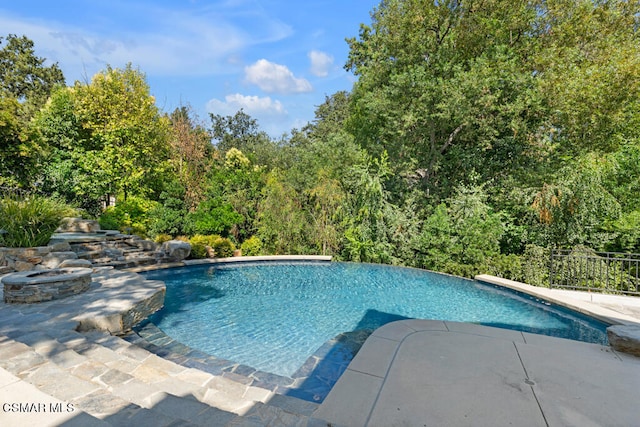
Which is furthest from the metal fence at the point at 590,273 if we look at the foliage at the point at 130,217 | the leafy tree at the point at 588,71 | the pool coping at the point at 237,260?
the foliage at the point at 130,217

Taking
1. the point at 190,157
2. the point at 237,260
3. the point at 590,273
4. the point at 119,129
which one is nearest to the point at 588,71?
the point at 590,273

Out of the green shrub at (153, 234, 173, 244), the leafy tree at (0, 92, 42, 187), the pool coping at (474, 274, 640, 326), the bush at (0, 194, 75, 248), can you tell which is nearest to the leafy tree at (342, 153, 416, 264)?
the pool coping at (474, 274, 640, 326)

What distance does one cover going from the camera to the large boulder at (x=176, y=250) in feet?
30.1

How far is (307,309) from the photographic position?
596 centimetres

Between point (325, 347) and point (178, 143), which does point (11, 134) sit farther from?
point (325, 347)

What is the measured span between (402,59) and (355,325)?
9.90 metres

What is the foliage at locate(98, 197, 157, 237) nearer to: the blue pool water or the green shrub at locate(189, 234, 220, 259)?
the green shrub at locate(189, 234, 220, 259)

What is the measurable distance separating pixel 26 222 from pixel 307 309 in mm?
6449

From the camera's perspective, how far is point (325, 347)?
4.26m

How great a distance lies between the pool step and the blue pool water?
1.05m

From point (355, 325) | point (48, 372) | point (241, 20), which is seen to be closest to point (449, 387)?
point (355, 325)

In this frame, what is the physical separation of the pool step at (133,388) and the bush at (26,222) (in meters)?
4.56

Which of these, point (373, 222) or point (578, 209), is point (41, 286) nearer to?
point (373, 222)

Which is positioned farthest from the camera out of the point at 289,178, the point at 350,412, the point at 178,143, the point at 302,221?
the point at 178,143
